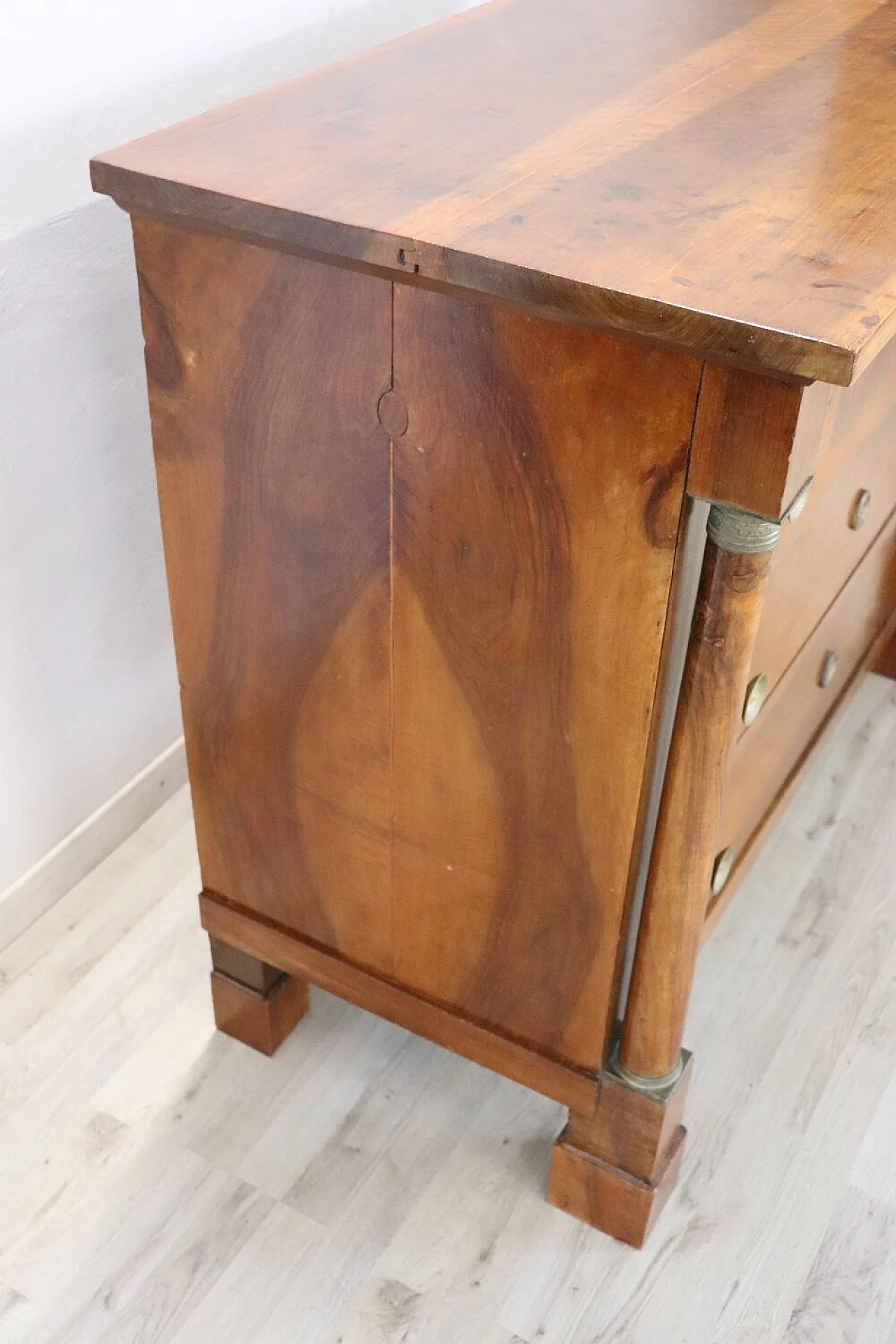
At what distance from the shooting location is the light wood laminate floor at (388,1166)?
3.85 feet

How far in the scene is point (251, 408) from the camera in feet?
3.12

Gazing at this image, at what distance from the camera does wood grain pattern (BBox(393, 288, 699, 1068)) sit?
2.68 feet

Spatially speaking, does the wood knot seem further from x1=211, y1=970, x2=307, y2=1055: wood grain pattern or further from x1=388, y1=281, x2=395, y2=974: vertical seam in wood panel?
x1=211, y1=970, x2=307, y2=1055: wood grain pattern

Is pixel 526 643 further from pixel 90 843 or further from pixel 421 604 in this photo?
pixel 90 843

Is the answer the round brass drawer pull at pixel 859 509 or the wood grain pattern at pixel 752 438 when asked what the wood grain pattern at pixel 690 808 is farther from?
the round brass drawer pull at pixel 859 509

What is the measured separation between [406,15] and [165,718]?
0.94m

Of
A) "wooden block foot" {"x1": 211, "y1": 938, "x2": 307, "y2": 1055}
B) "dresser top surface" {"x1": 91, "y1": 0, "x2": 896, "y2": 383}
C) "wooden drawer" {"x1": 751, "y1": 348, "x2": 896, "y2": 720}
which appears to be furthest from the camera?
"wooden block foot" {"x1": 211, "y1": 938, "x2": 307, "y2": 1055}

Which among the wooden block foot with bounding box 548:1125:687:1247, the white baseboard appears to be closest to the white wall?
the white baseboard

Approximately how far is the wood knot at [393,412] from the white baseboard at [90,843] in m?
0.86

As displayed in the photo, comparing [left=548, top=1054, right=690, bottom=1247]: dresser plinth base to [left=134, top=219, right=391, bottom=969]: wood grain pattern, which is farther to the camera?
[left=548, top=1054, right=690, bottom=1247]: dresser plinth base

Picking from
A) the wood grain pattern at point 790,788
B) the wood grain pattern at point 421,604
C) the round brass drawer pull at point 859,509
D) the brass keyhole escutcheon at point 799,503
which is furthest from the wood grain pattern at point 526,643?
the round brass drawer pull at point 859,509

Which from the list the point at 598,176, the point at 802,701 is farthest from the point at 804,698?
the point at 598,176

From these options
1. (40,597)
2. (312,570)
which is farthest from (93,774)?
(312,570)

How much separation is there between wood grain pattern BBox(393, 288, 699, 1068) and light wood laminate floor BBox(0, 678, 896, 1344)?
23 centimetres
